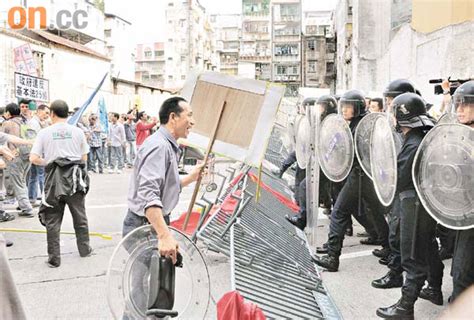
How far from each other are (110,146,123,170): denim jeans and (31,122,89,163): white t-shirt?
10051mm

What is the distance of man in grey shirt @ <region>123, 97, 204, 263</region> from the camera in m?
2.96

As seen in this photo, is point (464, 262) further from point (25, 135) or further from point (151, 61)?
point (151, 61)

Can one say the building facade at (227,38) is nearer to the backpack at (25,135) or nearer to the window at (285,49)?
the window at (285,49)

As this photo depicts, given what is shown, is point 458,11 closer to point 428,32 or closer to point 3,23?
point 428,32

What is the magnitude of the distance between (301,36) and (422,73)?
49795 mm

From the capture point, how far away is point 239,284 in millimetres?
3928

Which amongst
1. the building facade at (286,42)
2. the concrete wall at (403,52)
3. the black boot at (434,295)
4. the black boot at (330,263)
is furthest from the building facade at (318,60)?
the black boot at (434,295)

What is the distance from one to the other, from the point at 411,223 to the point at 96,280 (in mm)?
3146

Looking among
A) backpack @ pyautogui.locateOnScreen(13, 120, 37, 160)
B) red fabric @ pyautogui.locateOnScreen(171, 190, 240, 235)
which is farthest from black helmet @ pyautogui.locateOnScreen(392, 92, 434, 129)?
backpack @ pyautogui.locateOnScreen(13, 120, 37, 160)

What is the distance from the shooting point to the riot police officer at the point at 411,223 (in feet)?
13.4

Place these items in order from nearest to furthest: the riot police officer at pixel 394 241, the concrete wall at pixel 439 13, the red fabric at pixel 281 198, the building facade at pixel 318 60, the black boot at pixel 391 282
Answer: the riot police officer at pixel 394 241, the black boot at pixel 391 282, the red fabric at pixel 281 198, the concrete wall at pixel 439 13, the building facade at pixel 318 60

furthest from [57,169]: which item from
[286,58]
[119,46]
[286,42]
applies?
[286,42]

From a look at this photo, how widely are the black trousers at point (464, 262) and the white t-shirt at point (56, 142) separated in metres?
4.06

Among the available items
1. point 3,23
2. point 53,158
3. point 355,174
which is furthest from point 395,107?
point 3,23
